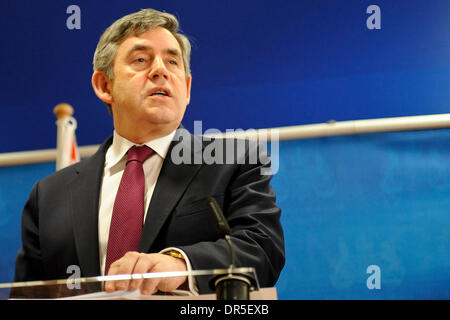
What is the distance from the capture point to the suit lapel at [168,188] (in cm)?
149

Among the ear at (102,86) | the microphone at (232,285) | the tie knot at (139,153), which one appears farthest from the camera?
the ear at (102,86)

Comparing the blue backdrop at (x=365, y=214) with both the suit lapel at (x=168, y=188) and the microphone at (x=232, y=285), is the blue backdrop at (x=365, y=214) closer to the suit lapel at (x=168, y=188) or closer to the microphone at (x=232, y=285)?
the suit lapel at (x=168, y=188)

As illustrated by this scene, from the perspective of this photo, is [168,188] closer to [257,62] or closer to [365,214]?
[365,214]

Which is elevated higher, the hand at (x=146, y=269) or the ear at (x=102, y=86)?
the ear at (x=102, y=86)

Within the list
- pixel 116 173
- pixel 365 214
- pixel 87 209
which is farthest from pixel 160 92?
pixel 365 214

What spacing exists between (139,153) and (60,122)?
90cm

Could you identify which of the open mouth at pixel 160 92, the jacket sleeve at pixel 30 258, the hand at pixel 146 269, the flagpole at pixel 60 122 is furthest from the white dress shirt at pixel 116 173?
the flagpole at pixel 60 122

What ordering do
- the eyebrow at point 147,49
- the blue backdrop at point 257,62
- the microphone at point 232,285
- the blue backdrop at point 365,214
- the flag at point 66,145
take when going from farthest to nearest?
1. the flag at point 66,145
2. the blue backdrop at point 257,62
3. the blue backdrop at point 365,214
4. the eyebrow at point 147,49
5. the microphone at point 232,285

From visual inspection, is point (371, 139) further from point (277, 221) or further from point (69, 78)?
point (69, 78)

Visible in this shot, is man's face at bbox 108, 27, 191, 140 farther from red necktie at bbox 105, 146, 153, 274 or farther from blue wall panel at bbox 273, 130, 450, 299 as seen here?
blue wall panel at bbox 273, 130, 450, 299

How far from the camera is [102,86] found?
6.38 feet

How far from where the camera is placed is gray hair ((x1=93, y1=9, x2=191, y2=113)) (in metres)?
1.84

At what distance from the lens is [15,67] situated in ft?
9.02

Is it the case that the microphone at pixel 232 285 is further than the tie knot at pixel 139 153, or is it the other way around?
the tie knot at pixel 139 153
